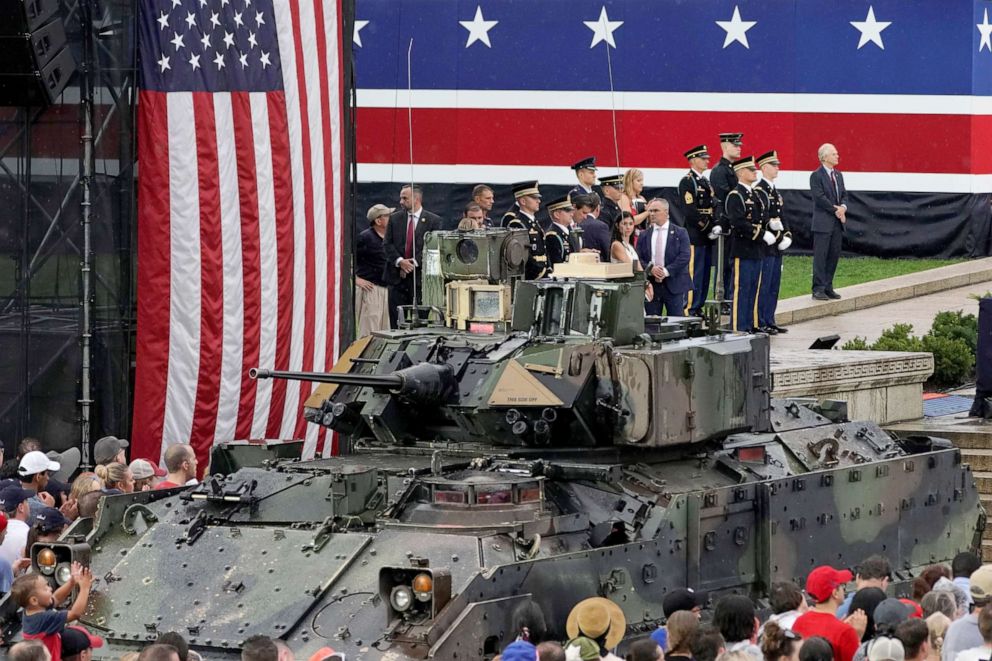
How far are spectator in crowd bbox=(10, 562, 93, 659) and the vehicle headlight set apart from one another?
6.38ft

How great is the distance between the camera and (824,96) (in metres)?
29.3

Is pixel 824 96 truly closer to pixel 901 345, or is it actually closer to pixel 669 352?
pixel 901 345

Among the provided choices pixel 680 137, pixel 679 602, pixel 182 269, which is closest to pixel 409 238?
pixel 182 269

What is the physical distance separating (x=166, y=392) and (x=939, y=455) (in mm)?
7540

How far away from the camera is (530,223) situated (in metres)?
20.8

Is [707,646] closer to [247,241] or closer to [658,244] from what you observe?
[247,241]

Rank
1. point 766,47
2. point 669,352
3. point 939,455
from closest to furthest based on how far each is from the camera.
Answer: point 669,352
point 939,455
point 766,47


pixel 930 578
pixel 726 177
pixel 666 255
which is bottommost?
pixel 930 578

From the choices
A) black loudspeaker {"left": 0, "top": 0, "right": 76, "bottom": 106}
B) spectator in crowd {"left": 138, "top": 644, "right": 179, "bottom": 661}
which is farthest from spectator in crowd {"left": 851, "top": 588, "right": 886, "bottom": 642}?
black loudspeaker {"left": 0, "top": 0, "right": 76, "bottom": 106}

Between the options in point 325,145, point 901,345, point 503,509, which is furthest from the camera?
point 901,345

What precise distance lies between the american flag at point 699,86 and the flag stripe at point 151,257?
30.7 feet

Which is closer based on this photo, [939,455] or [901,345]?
[939,455]

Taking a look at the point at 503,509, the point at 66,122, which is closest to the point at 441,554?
the point at 503,509

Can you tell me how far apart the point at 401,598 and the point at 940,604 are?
3411 millimetres
